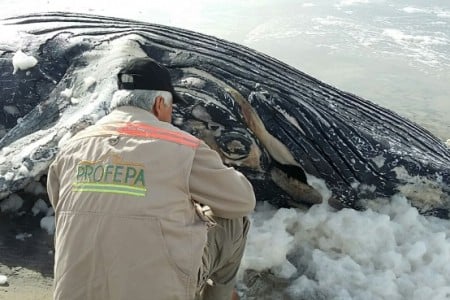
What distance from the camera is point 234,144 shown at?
4418 millimetres

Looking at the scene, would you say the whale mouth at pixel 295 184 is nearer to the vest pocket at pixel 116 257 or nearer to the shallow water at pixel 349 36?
the vest pocket at pixel 116 257

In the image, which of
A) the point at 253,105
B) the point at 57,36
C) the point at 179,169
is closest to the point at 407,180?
the point at 253,105

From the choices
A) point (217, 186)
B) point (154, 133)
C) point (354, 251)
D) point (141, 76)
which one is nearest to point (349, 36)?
point (354, 251)

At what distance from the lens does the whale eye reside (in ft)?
14.5

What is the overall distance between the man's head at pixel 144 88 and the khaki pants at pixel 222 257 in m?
0.73

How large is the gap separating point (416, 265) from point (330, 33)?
9257 millimetres

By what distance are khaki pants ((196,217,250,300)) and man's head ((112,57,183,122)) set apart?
73 cm

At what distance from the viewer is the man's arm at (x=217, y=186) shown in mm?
2705

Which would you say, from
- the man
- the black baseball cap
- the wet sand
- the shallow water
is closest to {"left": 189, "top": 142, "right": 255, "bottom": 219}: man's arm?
the man

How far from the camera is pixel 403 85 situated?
9.72 m

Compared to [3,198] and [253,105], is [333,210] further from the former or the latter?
[3,198]

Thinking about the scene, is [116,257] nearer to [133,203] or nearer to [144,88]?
[133,203]

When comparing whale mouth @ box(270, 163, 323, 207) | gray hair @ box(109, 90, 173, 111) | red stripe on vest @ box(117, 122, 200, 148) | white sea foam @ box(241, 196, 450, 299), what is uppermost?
gray hair @ box(109, 90, 173, 111)

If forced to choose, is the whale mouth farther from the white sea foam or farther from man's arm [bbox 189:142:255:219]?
man's arm [bbox 189:142:255:219]
